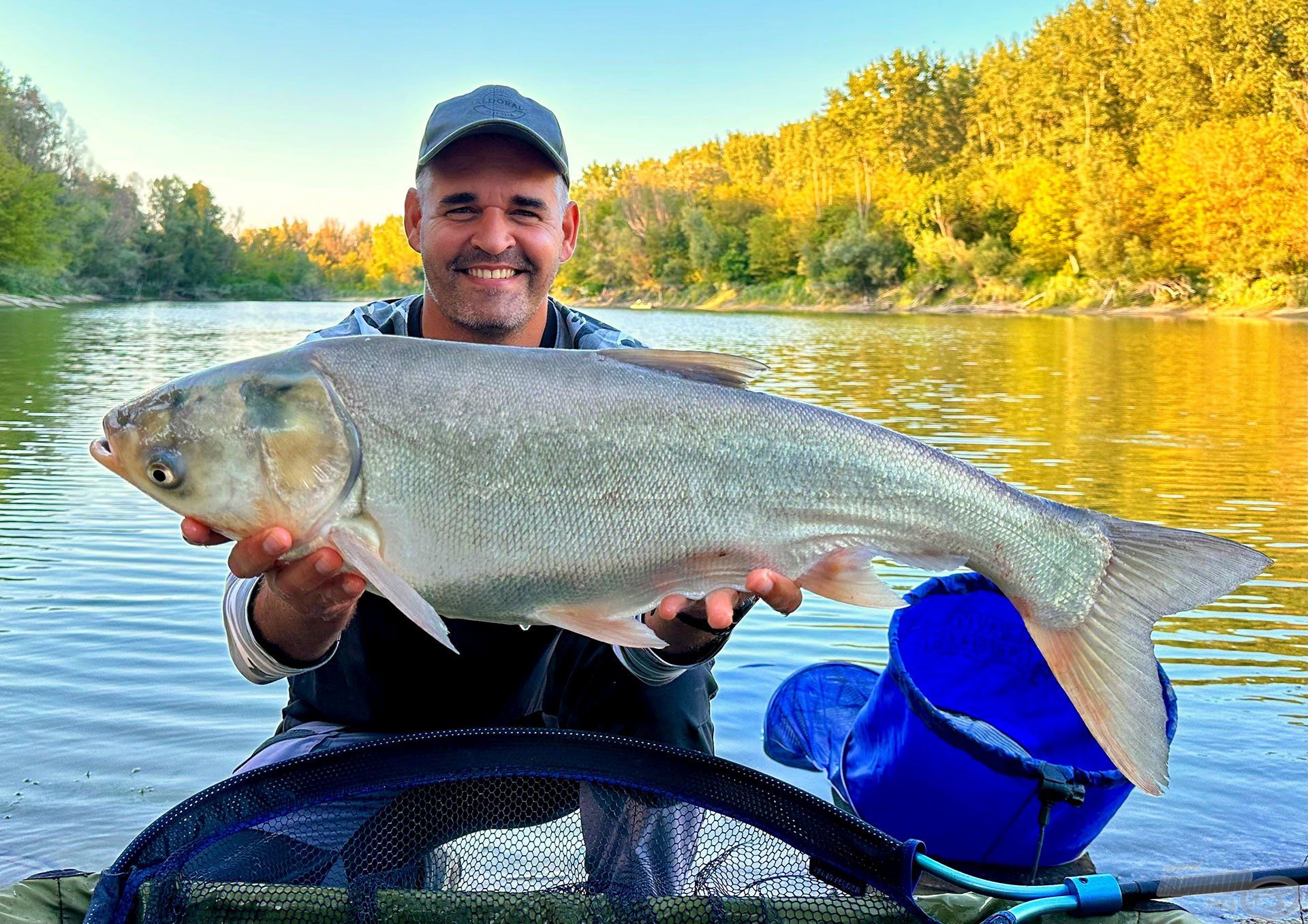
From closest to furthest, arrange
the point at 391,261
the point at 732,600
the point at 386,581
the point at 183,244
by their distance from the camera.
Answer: the point at 386,581 < the point at 732,600 < the point at 183,244 < the point at 391,261

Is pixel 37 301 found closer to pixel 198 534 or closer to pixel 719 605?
pixel 198 534

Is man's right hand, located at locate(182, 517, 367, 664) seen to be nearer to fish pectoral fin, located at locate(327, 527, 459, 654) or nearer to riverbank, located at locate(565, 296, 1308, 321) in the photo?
fish pectoral fin, located at locate(327, 527, 459, 654)

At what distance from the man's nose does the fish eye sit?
153 centimetres

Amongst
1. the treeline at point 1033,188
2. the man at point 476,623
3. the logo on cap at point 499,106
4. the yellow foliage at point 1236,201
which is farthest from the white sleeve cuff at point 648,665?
the yellow foliage at point 1236,201

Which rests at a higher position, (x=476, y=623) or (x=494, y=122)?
(x=494, y=122)

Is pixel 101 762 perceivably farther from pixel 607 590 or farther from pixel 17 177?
pixel 17 177

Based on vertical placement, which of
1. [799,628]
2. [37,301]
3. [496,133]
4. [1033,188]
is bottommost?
[799,628]

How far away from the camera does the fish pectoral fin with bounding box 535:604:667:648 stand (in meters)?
2.41

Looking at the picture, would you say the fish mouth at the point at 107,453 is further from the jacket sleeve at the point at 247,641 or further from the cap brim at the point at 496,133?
the cap brim at the point at 496,133

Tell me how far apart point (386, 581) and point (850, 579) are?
3.04 ft

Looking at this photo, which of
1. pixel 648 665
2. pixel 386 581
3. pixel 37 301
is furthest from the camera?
pixel 37 301

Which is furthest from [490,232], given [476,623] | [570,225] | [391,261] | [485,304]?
[391,261]

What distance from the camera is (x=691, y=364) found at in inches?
99.0

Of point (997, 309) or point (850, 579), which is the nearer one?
point (850, 579)
